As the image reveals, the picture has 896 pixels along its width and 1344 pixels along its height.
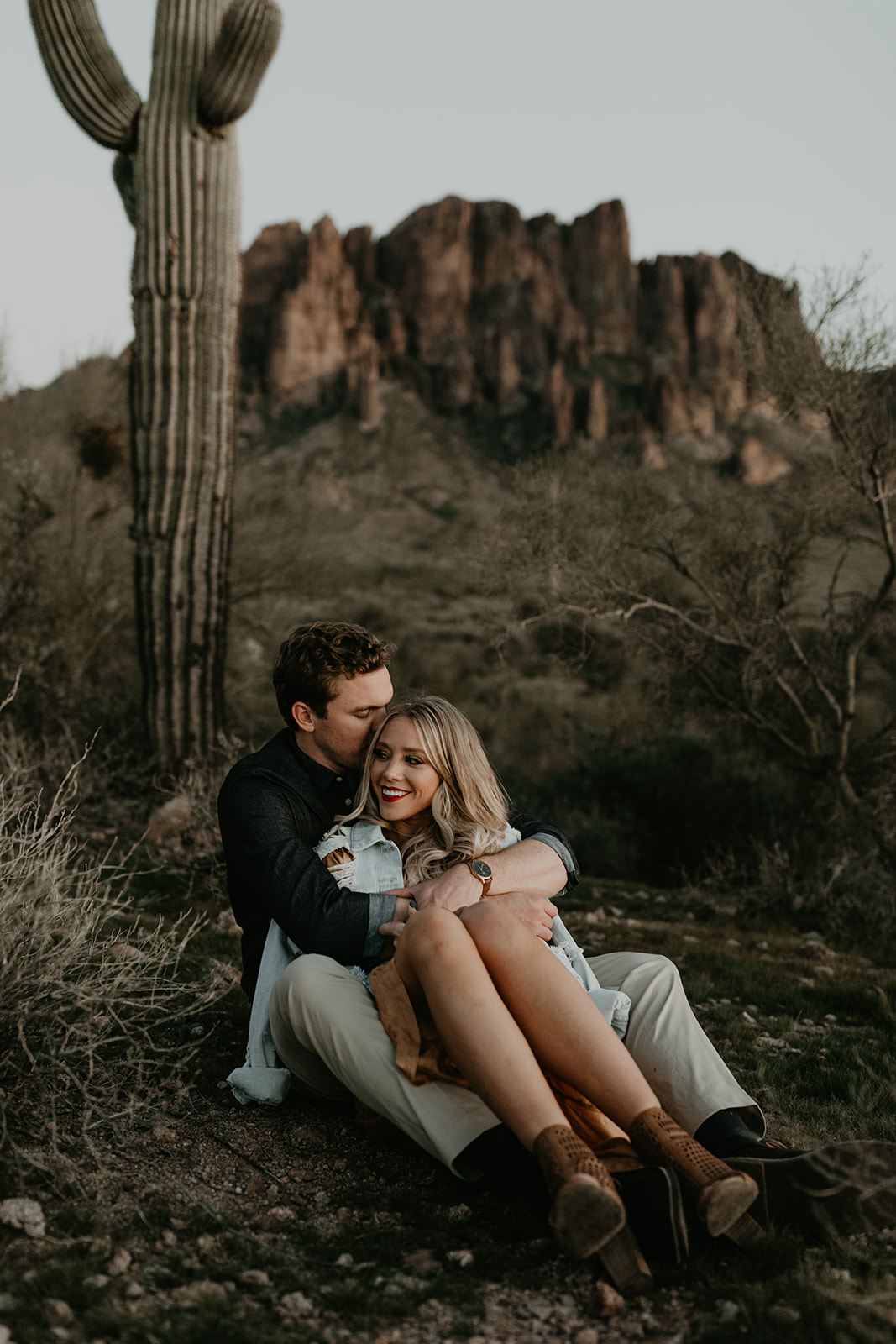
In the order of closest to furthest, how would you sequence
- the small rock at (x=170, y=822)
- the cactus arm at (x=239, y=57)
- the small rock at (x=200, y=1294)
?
the small rock at (x=200, y=1294)
the small rock at (x=170, y=822)
the cactus arm at (x=239, y=57)

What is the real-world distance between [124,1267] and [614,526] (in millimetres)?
7564

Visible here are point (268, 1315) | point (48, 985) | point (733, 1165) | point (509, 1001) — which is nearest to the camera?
point (268, 1315)

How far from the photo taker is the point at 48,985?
2.76 metres

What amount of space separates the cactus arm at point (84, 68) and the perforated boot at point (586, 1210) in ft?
23.1

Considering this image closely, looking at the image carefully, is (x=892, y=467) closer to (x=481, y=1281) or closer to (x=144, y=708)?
(x=144, y=708)

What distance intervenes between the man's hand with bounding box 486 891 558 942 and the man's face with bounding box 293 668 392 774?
0.68m

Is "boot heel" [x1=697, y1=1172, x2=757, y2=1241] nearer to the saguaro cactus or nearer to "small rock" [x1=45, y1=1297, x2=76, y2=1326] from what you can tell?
"small rock" [x1=45, y1=1297, x2=76, y2=1326]

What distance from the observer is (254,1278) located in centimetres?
207

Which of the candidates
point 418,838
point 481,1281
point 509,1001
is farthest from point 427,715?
point 481,1281

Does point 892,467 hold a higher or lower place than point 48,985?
higher

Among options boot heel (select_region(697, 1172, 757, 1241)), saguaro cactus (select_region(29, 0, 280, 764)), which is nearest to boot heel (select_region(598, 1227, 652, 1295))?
boot heel (select_region(697, 1172, 757, 1241))

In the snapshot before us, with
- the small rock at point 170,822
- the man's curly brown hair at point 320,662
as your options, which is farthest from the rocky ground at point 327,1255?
the small rock at point 170,822

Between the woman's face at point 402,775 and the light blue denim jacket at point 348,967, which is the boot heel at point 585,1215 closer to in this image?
the light blue denim jacket at point 348,967

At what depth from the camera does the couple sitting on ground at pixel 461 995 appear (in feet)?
7.07
